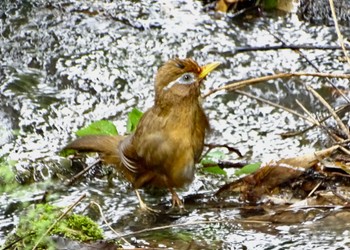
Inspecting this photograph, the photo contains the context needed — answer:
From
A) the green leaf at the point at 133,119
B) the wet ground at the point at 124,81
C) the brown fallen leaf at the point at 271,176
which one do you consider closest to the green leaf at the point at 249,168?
the brown fallen leaf at the point at 271,176

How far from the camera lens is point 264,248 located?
15.5 ft

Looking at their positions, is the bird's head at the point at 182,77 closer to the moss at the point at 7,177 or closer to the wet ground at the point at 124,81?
the wet ground at the point at 124,81

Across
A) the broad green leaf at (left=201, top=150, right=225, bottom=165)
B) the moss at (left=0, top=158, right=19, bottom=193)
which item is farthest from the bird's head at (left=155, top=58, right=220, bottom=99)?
the moss at (left=0, top=158, right=19, bottom=193)

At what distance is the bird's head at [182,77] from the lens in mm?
5805

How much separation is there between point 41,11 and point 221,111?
7.25 ft

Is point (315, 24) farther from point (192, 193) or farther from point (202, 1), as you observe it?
point (192, 193)

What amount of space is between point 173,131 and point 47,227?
1461 mm

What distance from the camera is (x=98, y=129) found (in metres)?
6.60

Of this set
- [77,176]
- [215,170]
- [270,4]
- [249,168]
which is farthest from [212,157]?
[270,4]

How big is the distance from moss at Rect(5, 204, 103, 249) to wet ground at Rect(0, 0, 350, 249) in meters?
0.50

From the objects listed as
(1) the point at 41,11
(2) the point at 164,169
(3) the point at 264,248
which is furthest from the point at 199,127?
(1) the point at 41,11

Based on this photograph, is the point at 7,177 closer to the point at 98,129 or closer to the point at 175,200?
the point at 175,200

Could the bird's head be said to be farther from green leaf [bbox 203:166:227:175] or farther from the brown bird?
green leaf [bbox 203:166:227:175]

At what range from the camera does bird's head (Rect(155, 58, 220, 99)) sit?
5.80 metres
